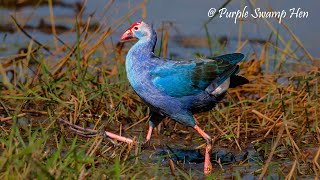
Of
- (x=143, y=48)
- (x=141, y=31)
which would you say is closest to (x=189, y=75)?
(x=143, y=48)

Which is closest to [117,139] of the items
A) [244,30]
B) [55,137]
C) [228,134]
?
[55,137]

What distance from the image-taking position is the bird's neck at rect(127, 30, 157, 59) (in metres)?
5.86

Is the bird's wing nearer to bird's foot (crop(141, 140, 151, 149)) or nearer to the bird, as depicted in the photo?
the bird

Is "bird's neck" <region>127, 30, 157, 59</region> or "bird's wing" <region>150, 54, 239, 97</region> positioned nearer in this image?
"bird's wing" <region>150, 54, 239, 97</region>

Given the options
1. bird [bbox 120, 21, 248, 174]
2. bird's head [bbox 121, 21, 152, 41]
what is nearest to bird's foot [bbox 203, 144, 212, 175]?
bird [bbox 120, 21, 248, 174]

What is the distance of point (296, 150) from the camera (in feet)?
19.3

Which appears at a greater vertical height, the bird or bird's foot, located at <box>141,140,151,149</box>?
the bird

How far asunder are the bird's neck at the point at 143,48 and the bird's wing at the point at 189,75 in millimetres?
102

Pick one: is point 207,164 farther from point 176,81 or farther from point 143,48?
point 143,48

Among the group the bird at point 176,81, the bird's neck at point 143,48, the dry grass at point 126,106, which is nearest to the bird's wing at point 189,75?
the bird at point 176,81

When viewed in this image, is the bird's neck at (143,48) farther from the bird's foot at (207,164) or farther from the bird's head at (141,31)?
the bird's foot at (207,164)

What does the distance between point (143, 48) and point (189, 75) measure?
1.16 ft

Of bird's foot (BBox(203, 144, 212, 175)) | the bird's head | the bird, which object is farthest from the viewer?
the bird's head

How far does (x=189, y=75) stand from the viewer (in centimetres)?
585
